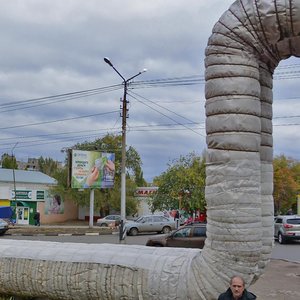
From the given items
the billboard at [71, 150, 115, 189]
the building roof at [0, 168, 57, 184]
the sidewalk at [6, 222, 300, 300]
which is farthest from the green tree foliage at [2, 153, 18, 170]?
the sidewalk at [6, 222, 300, 300]

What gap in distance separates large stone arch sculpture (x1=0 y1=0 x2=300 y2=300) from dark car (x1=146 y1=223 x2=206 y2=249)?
11.8 m

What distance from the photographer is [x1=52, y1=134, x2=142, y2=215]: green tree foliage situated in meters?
45.9

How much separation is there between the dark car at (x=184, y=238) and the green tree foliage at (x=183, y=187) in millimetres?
19847

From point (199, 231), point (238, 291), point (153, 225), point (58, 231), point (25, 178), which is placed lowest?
point (58, 231)

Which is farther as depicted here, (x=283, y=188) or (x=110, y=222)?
(x=283, y=188)

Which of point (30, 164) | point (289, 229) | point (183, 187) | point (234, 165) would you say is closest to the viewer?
point (234, 165)

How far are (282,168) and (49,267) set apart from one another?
184 feet

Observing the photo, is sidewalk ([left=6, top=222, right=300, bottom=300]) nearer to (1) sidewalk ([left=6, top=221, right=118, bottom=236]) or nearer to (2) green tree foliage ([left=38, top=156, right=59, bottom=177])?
(1) sidewalk ([left=6, top=221, right=118, bottom=236])

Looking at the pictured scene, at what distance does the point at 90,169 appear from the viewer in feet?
110

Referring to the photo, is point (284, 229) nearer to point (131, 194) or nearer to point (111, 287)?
point (111, 287)

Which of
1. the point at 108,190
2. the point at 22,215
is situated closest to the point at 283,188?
the point at 108,190

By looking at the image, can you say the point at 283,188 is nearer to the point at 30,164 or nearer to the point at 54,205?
the point at 54,205

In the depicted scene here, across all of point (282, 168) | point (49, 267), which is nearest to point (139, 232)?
point (49, 267)

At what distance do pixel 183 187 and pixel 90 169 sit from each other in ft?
27.9
